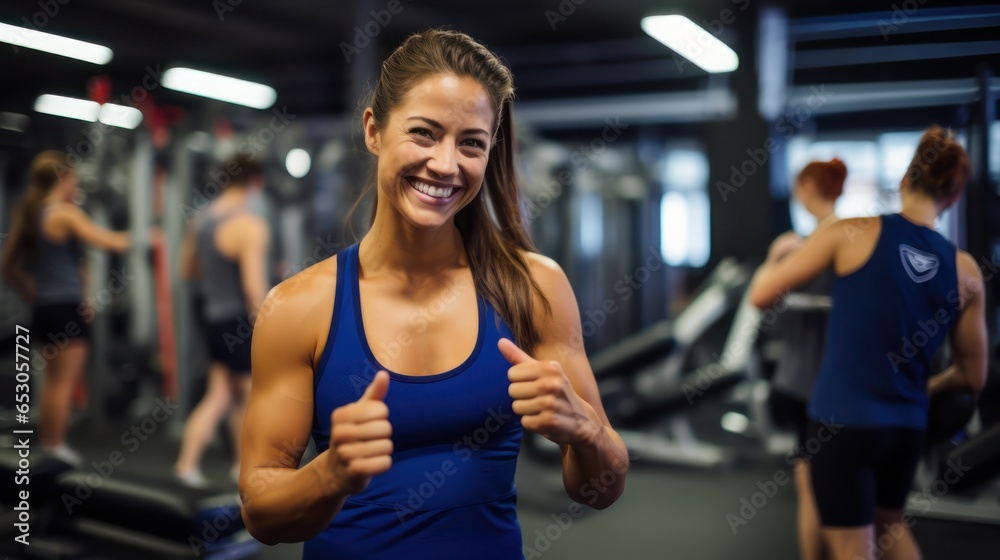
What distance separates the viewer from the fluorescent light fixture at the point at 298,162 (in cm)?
569

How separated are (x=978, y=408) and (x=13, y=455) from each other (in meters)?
3.78

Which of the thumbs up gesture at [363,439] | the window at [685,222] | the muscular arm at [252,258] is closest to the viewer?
the thumbs up gesture at [363,439]

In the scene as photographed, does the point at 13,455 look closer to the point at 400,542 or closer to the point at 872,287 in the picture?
the point at 400,542

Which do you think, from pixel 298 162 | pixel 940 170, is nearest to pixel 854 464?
pixel 940 170

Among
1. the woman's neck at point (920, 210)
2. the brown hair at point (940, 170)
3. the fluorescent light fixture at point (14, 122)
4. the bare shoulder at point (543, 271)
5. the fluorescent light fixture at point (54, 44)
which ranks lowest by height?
the bare shoulder at point (543, 271)

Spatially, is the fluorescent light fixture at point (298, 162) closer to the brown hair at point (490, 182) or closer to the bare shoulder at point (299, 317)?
the brown hair at point (490, 182)

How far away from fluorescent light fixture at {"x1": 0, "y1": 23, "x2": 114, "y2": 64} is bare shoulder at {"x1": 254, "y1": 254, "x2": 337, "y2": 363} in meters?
4.62

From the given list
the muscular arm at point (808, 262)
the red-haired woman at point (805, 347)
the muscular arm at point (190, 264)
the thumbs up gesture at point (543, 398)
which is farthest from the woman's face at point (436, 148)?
the muscular arm at point (190, 264)

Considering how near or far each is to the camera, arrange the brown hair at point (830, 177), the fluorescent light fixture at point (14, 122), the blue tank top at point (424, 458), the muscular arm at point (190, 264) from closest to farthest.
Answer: the blue tank top at point (424, 458) < the brown hair at point (830, 177) < the muscular arm at point (190, 264) < the fluorescent light fixture at point (14, 122)

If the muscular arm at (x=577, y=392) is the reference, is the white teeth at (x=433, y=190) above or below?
above

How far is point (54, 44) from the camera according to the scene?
228 inches

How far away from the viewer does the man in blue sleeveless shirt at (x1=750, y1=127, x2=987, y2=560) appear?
6.73ft

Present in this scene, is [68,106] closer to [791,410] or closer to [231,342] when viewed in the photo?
[231,342]

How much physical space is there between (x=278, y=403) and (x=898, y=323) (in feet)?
5.60
